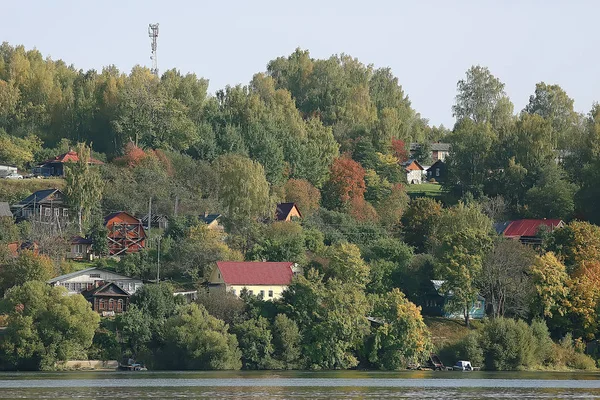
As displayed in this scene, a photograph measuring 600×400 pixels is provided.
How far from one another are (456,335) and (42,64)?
6301 cm

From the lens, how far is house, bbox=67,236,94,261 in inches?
3750

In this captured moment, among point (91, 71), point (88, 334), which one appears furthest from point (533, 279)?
point (91, 71)

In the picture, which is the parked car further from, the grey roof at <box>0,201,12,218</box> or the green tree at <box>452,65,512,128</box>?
the green tree at <box>452,65,512,128</box>

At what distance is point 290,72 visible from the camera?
148000 mm

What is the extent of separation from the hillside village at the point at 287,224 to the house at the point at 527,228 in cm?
24

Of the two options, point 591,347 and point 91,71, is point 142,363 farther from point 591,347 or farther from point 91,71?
point 91,71

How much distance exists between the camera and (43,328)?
75250 mm

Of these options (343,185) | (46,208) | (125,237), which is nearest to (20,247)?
(125,237)

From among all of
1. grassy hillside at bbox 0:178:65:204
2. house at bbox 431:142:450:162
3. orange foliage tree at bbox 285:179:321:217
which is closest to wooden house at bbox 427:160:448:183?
house at bbox 431:142:450:162

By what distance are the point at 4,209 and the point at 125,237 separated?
11448 millimetres

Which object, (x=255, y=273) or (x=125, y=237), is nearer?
(x=255, y=273)

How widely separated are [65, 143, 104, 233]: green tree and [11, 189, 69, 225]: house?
1.28m

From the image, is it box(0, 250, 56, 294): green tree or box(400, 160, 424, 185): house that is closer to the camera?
box(0, 250, 56, 294): green tree

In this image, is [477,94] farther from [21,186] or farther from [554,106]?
[21,186]
